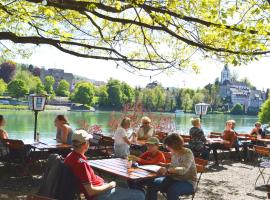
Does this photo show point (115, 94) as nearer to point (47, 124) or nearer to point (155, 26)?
point (47, 124)

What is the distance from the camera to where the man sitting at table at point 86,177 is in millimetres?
4195

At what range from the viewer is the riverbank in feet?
23.0

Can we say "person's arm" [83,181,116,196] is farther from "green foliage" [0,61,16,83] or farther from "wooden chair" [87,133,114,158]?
"green foliage" [0,61,16,83]

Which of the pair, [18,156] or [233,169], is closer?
[18,156]

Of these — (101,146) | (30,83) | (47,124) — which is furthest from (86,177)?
(30,83)

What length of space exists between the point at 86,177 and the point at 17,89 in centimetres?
9396

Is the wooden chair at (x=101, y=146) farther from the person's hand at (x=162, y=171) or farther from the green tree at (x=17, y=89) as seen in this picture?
the green tree at (x=17, y=89)

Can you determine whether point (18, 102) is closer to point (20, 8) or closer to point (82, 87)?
point (82, 87)

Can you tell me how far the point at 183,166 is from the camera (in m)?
5.38

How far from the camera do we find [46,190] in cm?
430

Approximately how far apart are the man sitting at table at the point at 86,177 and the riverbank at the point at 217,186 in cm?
258

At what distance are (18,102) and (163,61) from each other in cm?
8194

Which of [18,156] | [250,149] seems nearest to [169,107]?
[250,149]

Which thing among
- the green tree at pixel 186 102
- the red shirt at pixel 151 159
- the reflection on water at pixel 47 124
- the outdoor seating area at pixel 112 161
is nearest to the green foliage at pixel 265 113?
the reflection on water at pixel 47 124
